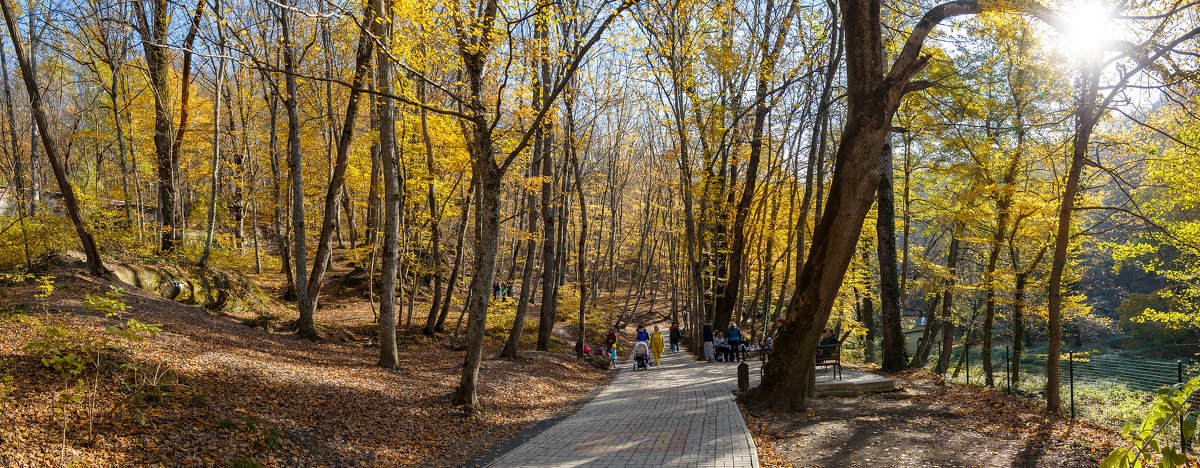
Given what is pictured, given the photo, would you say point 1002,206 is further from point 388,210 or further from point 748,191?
point 388,210

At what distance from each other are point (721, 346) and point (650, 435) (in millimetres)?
12556

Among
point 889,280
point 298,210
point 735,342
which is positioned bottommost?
point 735,342

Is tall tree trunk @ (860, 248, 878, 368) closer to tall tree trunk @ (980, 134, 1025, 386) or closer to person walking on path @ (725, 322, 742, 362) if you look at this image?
tall tree trunk @ (980, 134, 1025, 386)

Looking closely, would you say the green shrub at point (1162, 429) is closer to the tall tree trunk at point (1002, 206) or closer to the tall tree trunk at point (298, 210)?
the tall tree trunk at point (1002, 206)

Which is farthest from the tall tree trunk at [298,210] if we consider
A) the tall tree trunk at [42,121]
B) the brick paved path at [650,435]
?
the brick paved path at [650,435]

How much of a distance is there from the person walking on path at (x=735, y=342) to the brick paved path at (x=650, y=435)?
6010mm

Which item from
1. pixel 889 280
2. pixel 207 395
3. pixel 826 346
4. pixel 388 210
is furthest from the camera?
pixel 889 280

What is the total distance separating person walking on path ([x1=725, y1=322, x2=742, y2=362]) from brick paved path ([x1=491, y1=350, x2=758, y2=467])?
6010 mm

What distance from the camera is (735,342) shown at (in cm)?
1895

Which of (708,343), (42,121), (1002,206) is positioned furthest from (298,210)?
(1002,206)

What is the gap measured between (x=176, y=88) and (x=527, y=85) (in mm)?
19011

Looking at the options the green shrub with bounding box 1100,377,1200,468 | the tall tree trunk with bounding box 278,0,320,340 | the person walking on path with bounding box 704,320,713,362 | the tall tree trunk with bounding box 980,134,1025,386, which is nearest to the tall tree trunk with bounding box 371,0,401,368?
the tall tree trunk with bounding box 278,0,320,340

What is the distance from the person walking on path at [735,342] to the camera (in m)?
18.9

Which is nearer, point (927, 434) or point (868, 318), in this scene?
point (927, 434)
